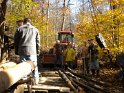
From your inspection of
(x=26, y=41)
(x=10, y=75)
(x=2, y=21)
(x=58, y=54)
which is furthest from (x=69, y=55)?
(x=10, y=75)

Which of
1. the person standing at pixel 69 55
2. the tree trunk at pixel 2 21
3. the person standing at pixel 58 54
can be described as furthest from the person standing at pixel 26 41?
the person standing at pixel 58 54

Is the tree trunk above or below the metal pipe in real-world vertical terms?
above

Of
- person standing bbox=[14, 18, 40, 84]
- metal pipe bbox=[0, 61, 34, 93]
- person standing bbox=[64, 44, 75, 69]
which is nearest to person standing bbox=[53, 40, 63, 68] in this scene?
person standing bbox=[64, 44, 75, 69]

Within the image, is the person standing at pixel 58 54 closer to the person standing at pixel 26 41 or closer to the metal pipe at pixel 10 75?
the person standing at pixel 26 41

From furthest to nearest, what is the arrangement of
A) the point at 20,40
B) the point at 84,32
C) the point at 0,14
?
the point at 84,32 → the point at 0,14 → the point at 20,40

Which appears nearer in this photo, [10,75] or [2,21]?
[10,75]

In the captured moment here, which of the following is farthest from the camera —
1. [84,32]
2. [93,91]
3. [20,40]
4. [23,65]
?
[84,32]

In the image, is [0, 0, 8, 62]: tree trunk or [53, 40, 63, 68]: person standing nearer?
[0, 0, 8, 62]: tree trunk

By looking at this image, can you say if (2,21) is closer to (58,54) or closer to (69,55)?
(69,55)

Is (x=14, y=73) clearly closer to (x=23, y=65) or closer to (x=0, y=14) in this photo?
(x=23, y=65)

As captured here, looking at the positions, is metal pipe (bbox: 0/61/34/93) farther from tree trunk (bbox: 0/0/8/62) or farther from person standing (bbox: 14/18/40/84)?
tree trunk (bbox: 0/0/8/62)

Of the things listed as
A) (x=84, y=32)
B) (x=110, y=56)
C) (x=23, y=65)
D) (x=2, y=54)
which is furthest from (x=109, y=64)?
(x=23, y=65)

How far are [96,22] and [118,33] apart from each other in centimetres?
234

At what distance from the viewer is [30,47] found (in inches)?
393
